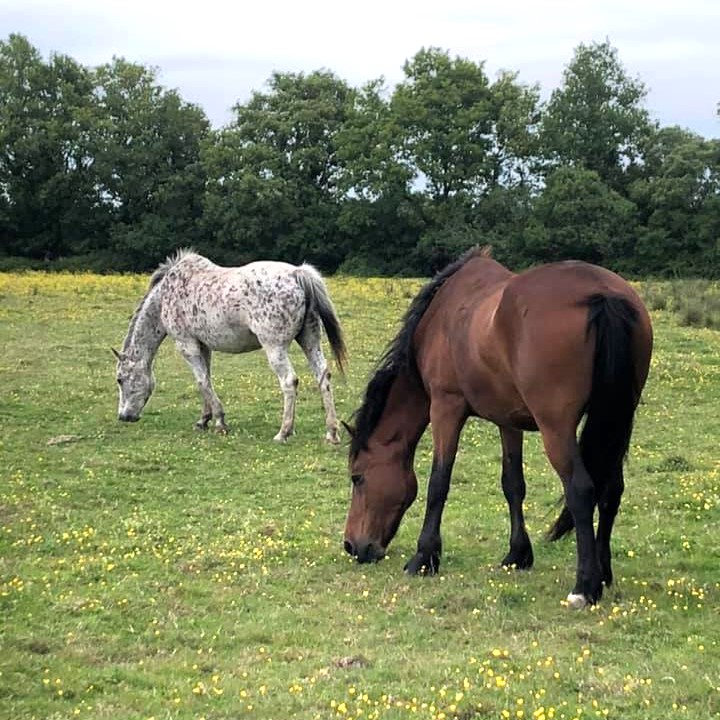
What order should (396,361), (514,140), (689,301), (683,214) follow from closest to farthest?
1. (396,361)
2. (689,301)
3. (683,214)
4. (514,140)

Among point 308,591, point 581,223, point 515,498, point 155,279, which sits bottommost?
point 308,591

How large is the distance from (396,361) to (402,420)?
53 centimetres

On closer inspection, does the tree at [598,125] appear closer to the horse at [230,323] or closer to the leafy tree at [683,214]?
the leafy tree at [683,214]

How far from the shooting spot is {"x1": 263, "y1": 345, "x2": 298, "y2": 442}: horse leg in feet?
42.0

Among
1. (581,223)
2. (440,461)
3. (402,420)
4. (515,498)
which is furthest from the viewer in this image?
(581,223)

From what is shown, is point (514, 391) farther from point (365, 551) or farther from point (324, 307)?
point (324, 307)

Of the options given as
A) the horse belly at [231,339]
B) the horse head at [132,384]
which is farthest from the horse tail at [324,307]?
the horse head at [132,384]

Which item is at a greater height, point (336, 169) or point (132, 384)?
point (336, 169)

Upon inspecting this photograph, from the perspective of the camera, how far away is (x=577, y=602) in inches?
236

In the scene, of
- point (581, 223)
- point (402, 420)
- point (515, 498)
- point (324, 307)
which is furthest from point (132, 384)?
point (581, 223)

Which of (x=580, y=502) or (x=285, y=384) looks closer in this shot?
(x=580, y=502)

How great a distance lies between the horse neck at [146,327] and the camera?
14.3 metres

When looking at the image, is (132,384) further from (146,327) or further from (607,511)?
(607,511)

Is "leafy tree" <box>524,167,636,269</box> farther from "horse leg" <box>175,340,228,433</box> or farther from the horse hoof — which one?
the horse hoof
